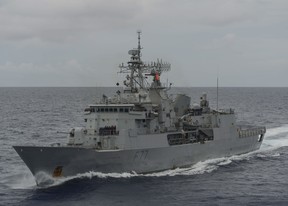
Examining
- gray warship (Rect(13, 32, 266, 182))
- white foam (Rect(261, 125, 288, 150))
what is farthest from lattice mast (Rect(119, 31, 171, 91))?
white foam (Rect(261, 125, 288, 150))

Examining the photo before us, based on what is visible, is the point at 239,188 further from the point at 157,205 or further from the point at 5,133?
the point at 5,133

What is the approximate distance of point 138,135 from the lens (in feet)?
95.1

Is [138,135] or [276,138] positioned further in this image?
[276,138]

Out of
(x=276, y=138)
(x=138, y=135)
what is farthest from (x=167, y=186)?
(x=276, y=138)

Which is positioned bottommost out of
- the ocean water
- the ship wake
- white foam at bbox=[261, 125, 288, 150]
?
the ocean water

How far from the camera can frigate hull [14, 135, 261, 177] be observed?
25.9 meters

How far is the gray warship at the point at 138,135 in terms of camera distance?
26609 mm

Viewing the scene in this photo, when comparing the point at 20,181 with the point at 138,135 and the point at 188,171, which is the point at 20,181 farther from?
the point at 188,171

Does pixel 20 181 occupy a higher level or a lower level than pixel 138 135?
lower

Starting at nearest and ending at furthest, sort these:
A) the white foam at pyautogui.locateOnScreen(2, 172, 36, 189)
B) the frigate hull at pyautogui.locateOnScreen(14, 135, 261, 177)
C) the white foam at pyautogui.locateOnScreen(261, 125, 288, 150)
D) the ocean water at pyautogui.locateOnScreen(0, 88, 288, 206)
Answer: the ocean water at pyautogui.locateOnScreen(0, 88, 288, 206)
the frigate hull at pyautogui.locateOnScreen(14, 135, 261, 177)
the white foam at pyautogui.locateOnScreen(2, 172, 36, 189)
the white foam at pyautogui.locateOnScreen(261, 125, 288, 150)

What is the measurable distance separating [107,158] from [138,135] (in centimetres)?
274

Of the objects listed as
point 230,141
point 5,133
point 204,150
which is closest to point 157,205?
point 204,150

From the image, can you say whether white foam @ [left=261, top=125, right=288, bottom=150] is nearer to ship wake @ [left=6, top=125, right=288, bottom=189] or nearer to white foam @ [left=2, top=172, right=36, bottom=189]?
ship wake @ [left=6, top=125, right=288, bottom=189]

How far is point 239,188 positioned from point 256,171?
5987 millimetres
